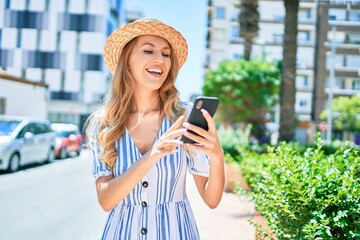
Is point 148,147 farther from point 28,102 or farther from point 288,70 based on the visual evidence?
point 28,102

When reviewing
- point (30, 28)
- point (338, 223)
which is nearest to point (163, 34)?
point (338, 223)

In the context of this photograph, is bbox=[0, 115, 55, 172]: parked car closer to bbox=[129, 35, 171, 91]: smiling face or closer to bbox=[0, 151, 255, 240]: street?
bbox=[0, 151, 255, 240]: street

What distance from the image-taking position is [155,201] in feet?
6.35

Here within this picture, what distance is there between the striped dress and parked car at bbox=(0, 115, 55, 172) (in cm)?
1047

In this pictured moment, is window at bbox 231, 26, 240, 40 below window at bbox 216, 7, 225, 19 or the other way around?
below

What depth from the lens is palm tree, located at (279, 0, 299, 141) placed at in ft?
31.3

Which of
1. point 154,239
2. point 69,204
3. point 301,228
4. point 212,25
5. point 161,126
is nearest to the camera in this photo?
point 154,239

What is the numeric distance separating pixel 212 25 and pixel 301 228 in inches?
2051

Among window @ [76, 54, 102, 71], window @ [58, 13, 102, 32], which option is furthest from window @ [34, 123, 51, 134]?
window @ [58, 13, 102, 32]

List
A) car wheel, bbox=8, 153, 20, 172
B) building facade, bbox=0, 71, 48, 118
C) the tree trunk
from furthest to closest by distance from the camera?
the tree trunk < car wheel, bbox=8, 153, 20, 172 < building facade, bbox=0, 71, 48, 118

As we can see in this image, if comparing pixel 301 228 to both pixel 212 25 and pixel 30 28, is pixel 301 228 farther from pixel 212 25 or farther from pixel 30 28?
pixel 212 25

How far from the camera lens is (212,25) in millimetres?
53156

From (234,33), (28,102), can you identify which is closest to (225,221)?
(28,102)

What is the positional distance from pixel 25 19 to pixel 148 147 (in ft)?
14.2
